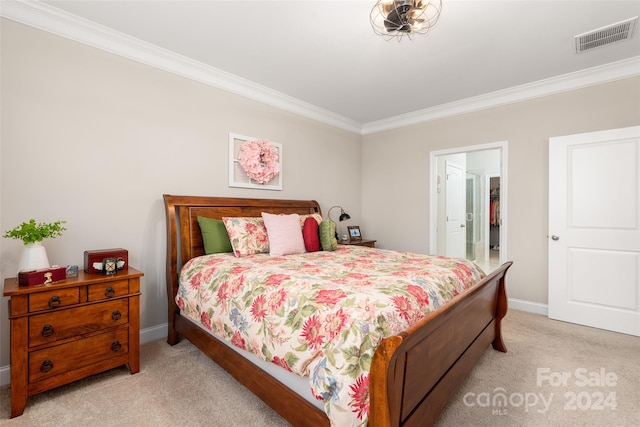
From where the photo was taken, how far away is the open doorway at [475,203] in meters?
3.62

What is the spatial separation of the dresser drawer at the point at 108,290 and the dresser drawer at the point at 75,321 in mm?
47

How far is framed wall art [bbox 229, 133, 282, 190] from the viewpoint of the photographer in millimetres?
3197

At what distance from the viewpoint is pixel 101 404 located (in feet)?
5.81

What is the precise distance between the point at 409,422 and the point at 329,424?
1.11 feet

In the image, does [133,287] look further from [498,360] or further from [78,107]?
[498,360]

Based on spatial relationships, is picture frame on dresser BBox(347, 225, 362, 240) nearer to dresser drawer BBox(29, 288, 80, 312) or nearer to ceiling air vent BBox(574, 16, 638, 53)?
ceiling air vent BBox(574, 16, 638, 53)

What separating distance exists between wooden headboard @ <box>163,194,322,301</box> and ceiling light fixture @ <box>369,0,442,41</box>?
2.05 metres

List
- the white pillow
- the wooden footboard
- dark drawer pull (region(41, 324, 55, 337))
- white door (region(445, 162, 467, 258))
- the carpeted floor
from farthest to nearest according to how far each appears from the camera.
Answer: white door (region(445, 162, 467, 258)) < the white pillow < dark drawer pull (region(41, 324, 55, 337)) < the carpeted floor < the wooden footboard

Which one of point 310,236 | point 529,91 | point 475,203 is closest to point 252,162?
point 310,236

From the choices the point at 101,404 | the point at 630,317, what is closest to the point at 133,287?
the point at 101,404

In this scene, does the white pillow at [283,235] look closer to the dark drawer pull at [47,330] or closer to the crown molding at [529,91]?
the dark drawer pull at [47,330]

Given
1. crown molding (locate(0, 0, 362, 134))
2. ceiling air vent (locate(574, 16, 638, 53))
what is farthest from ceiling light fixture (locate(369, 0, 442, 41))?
crown molding (locate(0, 0, 362, 134))

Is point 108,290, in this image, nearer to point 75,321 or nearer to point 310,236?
point 75,321

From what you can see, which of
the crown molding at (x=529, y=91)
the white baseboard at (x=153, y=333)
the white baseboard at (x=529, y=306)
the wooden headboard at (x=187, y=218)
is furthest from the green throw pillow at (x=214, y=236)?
the white baseboard at (x=529, y=306)
